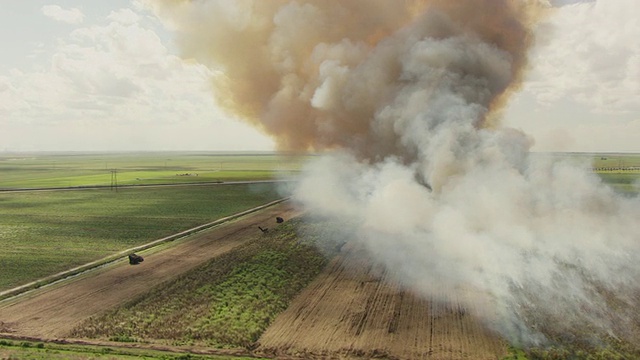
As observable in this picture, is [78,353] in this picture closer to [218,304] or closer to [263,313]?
[218,304]

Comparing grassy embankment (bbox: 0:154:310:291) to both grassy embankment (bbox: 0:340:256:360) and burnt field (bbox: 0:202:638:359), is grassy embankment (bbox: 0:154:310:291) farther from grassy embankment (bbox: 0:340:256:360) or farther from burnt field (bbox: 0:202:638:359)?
grassy embankment (bbox: 0:340:256:360)

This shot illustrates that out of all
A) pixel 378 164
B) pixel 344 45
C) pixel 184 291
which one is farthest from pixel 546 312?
pixel 344 45

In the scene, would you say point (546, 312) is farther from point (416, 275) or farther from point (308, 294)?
point (308, 294)

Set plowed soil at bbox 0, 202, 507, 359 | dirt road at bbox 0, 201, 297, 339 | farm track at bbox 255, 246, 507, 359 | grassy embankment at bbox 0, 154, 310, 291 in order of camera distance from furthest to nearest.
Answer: grassy embankment at bbox 0, 154, 310, 291 < dirt road at bbox 0, 201, 297, 339 < plowed soil at bbox 0, 202, 507, 359 < farm track at bbox 255, 246, 507, 359

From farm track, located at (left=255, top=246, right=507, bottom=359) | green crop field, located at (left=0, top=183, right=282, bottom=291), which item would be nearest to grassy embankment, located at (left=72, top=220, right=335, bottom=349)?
farm track, located at (left=255, top=246, right=507, bottom=359)

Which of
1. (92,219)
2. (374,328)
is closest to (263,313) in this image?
→ (374,328)

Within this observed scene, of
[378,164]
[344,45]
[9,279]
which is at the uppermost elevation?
[344,45]

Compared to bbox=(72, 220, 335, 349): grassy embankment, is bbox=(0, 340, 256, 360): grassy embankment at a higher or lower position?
lower
